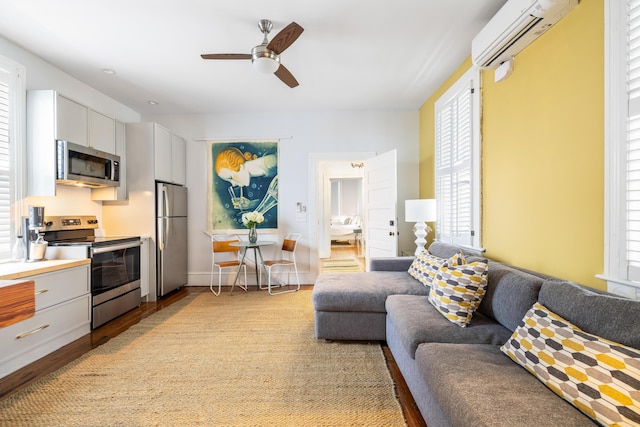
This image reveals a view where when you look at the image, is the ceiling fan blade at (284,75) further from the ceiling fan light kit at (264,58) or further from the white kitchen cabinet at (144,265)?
the white kitchen cabinet at (144,265)

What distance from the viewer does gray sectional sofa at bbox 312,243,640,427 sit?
3.32 feet

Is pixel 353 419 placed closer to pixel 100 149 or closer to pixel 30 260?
pixel 30 260

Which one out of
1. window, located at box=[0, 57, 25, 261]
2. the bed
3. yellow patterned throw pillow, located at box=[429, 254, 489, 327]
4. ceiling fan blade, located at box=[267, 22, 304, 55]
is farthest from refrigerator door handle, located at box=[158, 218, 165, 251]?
the bed

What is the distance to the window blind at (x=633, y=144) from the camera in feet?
4.37

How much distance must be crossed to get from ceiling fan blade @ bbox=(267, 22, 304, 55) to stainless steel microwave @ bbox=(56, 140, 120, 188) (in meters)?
2.21

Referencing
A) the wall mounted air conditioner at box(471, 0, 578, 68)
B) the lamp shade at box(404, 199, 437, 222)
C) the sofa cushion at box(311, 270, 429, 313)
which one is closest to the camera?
the wall mounted air conditioner at box(471, 0, 578, 68)

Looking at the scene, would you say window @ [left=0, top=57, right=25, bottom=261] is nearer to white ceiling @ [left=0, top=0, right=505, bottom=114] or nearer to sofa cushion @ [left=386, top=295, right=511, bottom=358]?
white ceiling @ [left=0, top=0, right=505, bottom=114]

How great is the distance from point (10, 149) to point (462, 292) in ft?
12.7

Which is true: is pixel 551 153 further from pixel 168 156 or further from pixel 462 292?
pixel 168 156

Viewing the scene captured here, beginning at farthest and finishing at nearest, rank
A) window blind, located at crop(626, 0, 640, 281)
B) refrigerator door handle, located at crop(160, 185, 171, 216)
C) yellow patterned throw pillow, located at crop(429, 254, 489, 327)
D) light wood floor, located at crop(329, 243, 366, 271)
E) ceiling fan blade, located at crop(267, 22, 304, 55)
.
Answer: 1. light wood floor, located at crop(329, 243, 366, 271)
2. refrigerator door handle, located at crop(160, 185, 171, 216)
3. ceiling fan blade, located at crop(267, 22, 304, 55)
4. yellow patterned throw pillow, located at crop(429, 254, 489, 327)
5. window blind, located at crop(626, 0, 640, 281)

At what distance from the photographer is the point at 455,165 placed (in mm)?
3137

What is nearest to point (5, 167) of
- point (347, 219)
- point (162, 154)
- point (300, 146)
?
point (162, 154)

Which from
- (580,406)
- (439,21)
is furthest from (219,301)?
(439,21)

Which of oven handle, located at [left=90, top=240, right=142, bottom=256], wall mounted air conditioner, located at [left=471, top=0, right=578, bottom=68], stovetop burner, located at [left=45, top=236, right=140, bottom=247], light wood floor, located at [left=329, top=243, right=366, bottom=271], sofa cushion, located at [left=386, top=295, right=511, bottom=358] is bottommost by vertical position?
light wood floor, located at [left=329, top=243, right=366, bottom=271]
